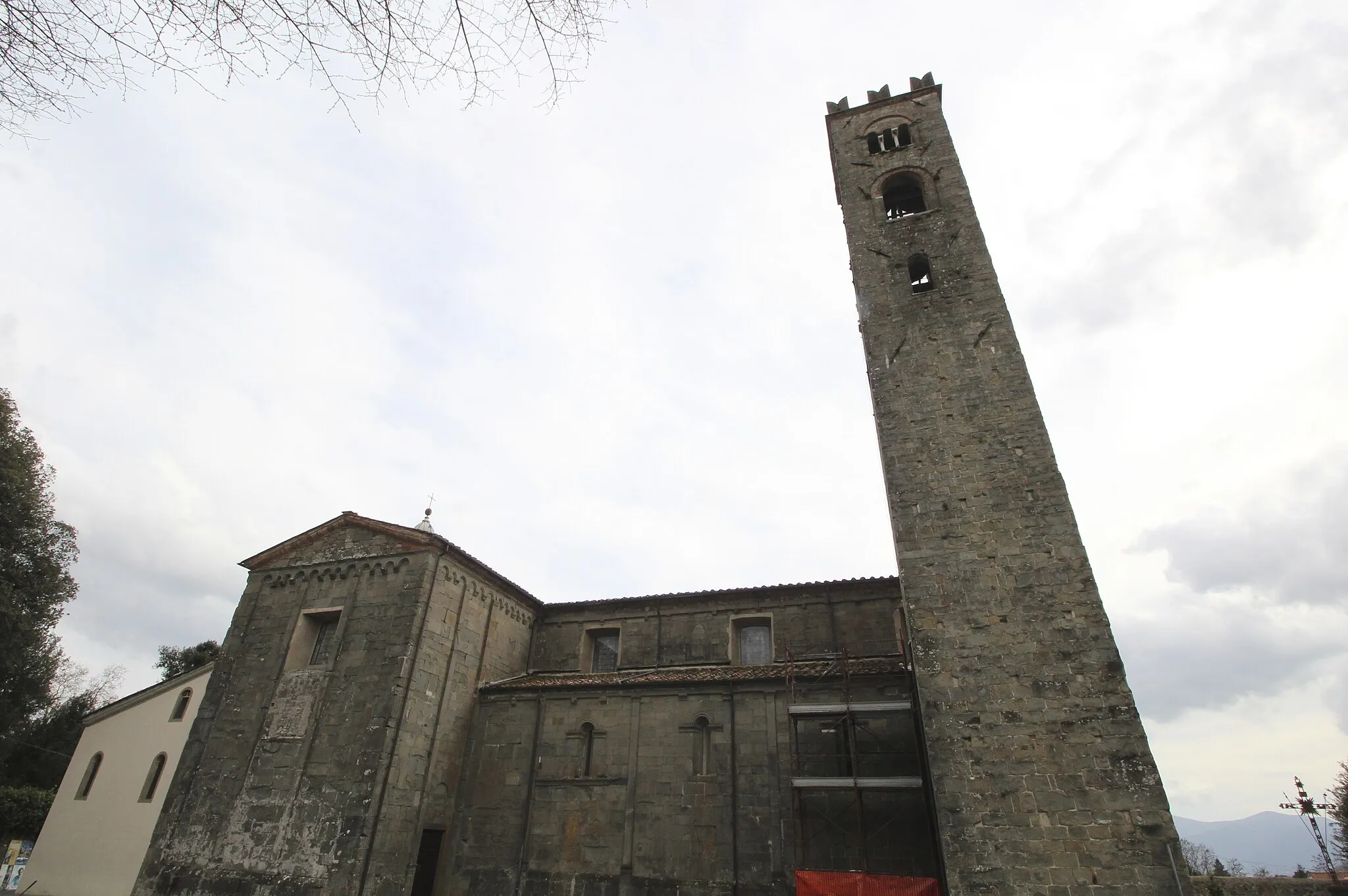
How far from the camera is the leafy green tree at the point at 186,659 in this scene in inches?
1340

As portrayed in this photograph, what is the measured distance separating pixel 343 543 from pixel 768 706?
1200 cm

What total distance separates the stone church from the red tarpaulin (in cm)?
4

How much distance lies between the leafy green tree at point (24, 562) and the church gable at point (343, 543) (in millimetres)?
10491

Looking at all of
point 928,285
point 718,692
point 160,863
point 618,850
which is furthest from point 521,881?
point 928,285

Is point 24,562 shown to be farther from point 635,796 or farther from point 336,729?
point 635,796

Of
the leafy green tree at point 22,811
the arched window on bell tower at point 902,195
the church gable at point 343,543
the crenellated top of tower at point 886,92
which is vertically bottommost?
the leafy green tree at point 22,811

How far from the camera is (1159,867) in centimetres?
898

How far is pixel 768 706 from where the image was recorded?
1461 cm

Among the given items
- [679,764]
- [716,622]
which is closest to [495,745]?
[679,764]

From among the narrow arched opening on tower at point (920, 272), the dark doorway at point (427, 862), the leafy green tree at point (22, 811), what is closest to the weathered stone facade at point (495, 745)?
the dark doorway at point (427, 862)

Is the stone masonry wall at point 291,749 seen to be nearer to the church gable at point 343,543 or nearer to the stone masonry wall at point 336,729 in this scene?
the stone masonry wall at point 336,729

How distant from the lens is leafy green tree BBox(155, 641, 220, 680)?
34031mm

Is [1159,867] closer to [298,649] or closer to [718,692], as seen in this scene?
[718,692]

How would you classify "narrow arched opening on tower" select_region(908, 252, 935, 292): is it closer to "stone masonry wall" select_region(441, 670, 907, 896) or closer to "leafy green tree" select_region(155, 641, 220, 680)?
"stone masonry wall" select_region(441, 670, 907, 896)
